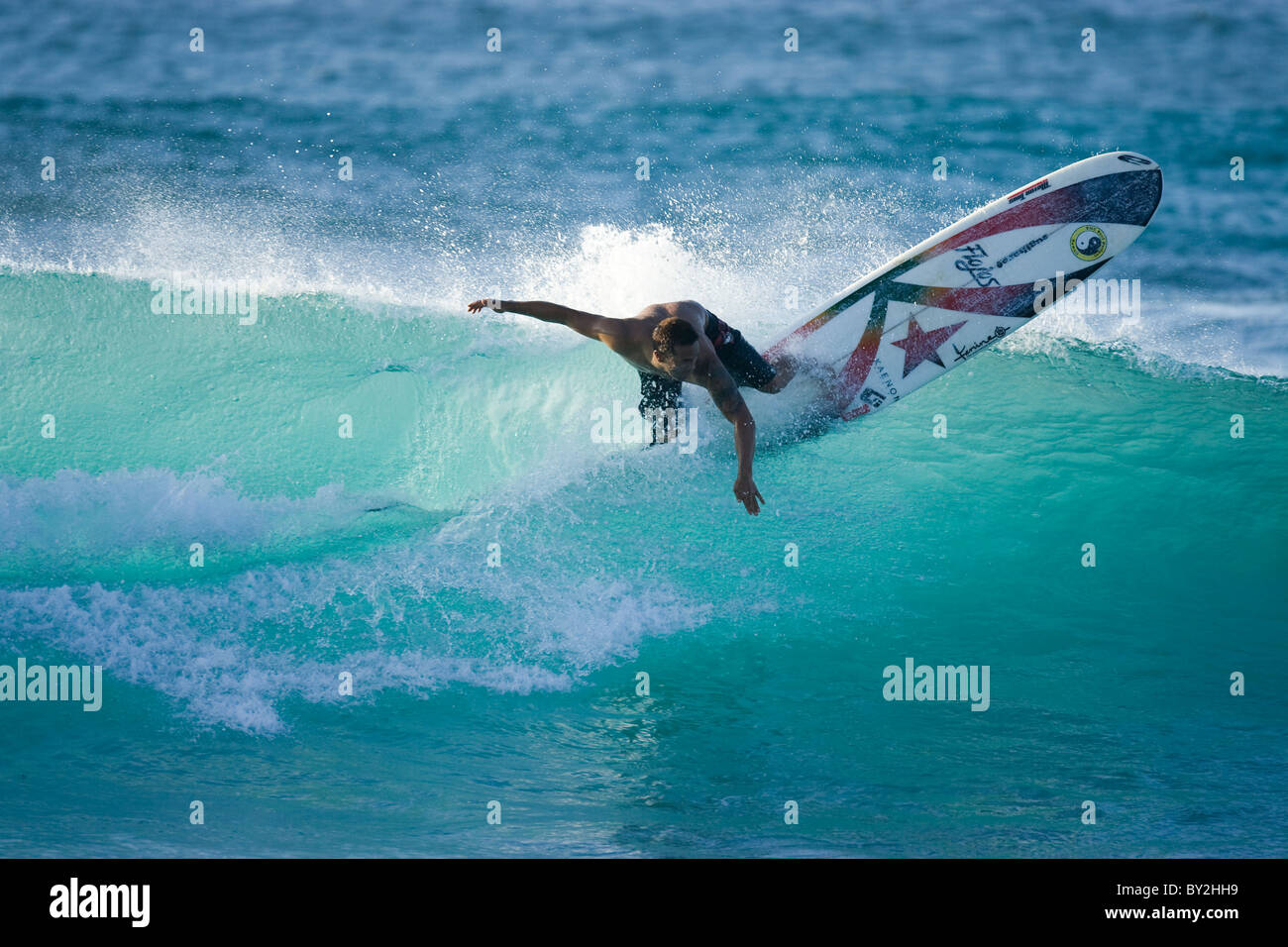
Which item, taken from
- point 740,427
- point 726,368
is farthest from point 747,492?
point 726,368

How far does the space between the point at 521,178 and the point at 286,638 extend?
12817 mm

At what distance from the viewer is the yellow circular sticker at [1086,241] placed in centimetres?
651

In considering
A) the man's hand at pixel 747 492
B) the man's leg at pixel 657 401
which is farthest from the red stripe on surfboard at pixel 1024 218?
the man's hand at pixel 747 492

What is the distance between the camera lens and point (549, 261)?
30.2 ft

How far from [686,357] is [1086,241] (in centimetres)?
297

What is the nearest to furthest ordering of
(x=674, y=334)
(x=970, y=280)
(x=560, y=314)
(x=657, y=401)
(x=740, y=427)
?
(x=674, y=334), (x=740, y=427), (x=560, y=314), (x=657, y=401), (x=970, y=280)

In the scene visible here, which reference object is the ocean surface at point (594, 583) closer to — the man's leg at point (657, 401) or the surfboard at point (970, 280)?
the man's leg at point (657, 401)

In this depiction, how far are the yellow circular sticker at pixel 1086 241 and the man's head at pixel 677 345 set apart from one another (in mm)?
2812

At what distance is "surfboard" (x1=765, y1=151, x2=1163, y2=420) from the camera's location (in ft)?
21.2

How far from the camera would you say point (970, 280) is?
6484 mm

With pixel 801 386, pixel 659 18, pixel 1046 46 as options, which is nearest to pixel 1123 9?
pixel 1046 46

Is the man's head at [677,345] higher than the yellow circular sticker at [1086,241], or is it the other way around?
the yellow circular sticker at [1086,241]

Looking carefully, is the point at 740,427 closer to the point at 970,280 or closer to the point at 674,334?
the point at 674,334

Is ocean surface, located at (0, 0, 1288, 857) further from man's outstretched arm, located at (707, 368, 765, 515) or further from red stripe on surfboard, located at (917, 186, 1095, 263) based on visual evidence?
red stripe on surfboard, located at (917, 186, 1095, 263)
